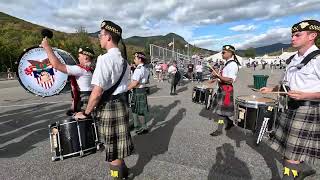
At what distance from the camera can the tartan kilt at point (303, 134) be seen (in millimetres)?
2967

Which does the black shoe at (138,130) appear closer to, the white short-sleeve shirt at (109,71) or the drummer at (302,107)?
the white short-sleeve shirt at (109,71)

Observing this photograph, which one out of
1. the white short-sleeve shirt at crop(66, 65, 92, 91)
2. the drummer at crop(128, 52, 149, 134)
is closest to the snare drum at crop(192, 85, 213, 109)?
the drummer at crop(128, 52, 149, 134)

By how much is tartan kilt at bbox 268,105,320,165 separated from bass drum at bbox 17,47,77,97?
2783 millimetres

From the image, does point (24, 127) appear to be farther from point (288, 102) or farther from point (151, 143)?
point (288, 102)

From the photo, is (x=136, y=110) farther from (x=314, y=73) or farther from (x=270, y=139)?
(x=314, y=73)

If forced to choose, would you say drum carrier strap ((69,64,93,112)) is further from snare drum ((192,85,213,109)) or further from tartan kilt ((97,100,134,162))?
snare drum ((192,85,213,109))

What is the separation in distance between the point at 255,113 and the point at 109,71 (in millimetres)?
2380

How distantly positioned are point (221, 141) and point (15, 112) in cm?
649

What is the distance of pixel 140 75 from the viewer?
19.8ft

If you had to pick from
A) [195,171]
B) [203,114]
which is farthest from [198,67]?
[195,171]

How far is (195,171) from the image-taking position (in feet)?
13.5

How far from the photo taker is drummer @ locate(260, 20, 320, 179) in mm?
2879

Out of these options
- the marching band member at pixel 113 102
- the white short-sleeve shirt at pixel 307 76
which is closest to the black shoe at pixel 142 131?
the marching band member at pixel 113 102

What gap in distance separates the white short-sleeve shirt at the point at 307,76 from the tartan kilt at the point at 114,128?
1.73 m
